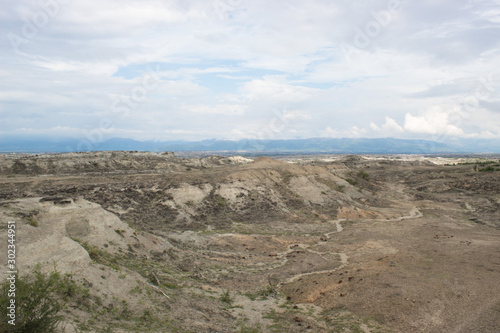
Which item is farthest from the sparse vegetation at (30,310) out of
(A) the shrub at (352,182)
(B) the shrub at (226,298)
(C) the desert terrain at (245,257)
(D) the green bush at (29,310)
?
(A) the shrub at (352,182)

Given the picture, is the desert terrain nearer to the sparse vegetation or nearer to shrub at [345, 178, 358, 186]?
the sparse vegetation

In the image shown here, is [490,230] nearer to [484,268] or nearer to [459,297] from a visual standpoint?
[484,268]

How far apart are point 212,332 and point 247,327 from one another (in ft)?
5.73

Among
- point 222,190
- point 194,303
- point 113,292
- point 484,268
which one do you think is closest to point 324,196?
point 222,190

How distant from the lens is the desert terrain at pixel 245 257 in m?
12.5

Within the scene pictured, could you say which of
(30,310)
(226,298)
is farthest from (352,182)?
(30,310)

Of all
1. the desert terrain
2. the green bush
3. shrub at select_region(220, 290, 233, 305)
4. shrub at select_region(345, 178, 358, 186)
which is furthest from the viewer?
shrub at select_region(345, 178, 358, 186)

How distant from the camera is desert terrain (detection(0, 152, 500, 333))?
12.5 m

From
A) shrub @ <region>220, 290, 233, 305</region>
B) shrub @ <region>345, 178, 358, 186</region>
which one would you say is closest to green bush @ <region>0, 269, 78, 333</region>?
shrub @ <region>220, 290, 233, 305</region>

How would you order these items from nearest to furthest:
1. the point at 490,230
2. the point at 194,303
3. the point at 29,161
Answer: the point at 194,303, the point at 490,230, the point at 29,161

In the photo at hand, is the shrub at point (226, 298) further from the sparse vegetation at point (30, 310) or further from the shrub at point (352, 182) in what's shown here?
the shrub at point (352, 182)

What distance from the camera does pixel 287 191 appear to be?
142 feet

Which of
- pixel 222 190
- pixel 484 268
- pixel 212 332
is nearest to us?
pixel 212 332

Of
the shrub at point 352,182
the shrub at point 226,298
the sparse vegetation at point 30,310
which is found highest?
the sparse vegetation at point 30,310
